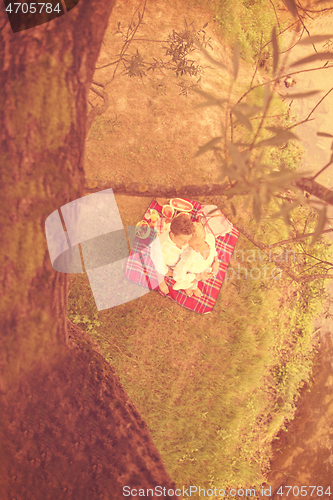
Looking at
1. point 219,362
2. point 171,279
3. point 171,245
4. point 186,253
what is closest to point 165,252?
point 171,245

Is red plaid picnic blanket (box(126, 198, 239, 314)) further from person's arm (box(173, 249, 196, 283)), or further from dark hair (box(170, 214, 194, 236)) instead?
dark hair (box(170, 214, 194, 236))

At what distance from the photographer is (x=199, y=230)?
117 inches

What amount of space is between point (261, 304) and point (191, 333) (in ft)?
3.57

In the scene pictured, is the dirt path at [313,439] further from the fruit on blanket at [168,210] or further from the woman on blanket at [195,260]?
the fruit on blanket at [168,210]

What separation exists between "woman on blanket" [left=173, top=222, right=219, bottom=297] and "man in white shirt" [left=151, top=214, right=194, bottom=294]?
0.29 ft

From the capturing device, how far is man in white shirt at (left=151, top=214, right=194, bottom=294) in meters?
2.80

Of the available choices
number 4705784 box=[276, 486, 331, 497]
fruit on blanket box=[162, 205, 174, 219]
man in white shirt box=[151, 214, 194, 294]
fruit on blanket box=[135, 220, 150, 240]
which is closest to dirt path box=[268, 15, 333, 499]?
number 4705784 box=[276, 486, 331, 497]

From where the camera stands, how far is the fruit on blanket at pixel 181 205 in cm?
383

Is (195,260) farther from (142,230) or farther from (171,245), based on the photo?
(142,230)

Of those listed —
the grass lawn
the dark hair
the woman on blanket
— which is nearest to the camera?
the dark hair

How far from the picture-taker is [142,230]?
3.88 meters

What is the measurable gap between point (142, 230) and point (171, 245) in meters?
0.88

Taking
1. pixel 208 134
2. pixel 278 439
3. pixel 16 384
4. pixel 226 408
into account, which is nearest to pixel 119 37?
pixel 208 134

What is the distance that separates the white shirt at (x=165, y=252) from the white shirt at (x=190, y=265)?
87 millimetres
